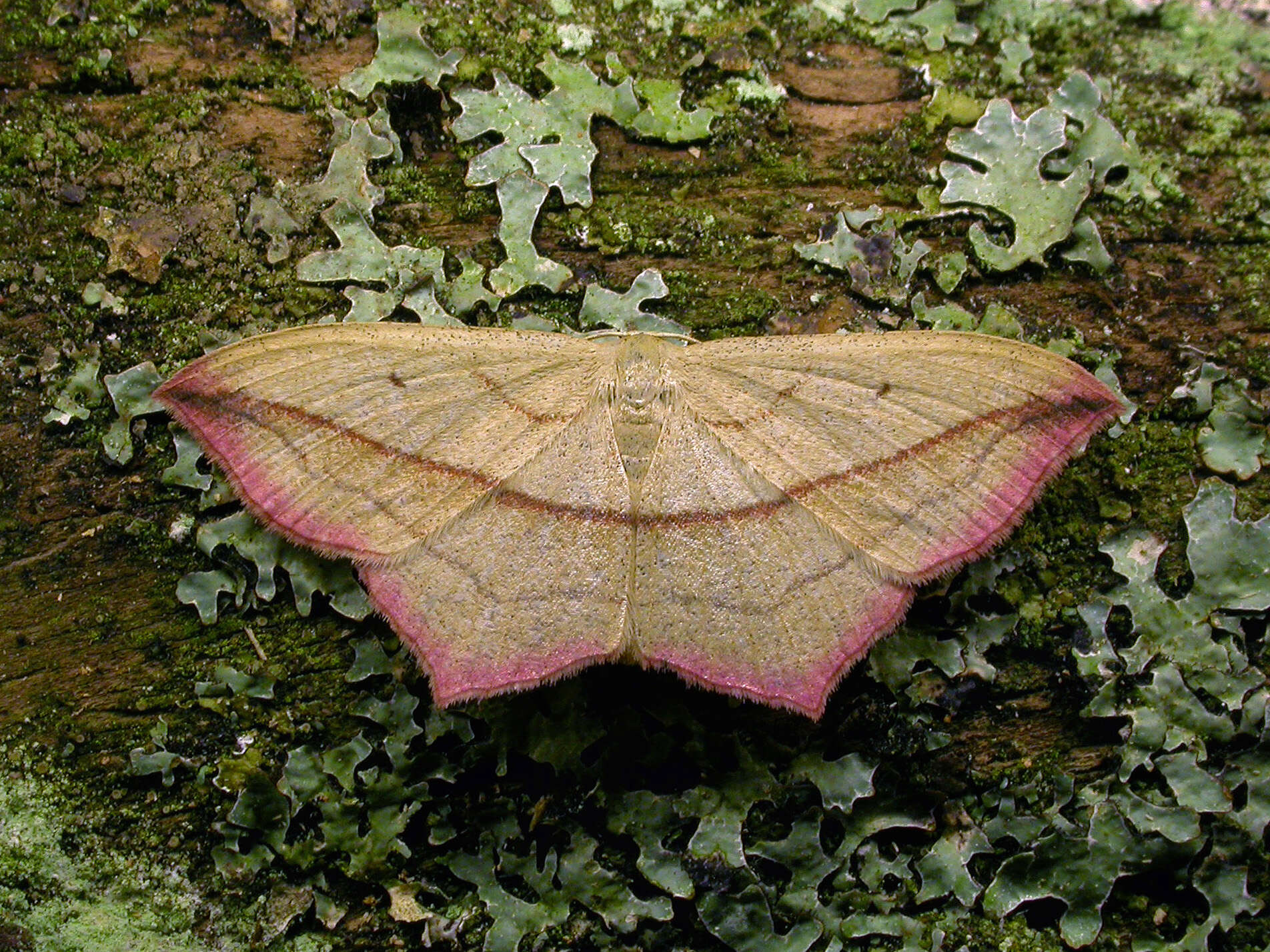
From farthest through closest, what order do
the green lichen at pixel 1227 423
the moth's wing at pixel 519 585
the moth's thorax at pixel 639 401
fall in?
1. the green lichen at pixel 1227 423
2. the moth's thorax at pixel 639 401
3. the moth's wing at pixel 519 585

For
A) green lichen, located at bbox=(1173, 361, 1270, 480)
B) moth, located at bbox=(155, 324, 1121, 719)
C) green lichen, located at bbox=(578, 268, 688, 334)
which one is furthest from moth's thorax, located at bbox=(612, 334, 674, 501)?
green lichen, located at bbox=(1173, 361, 1270, 480)

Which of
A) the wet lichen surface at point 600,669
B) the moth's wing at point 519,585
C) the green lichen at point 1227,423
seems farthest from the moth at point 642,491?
the green lichen at point 1227,423

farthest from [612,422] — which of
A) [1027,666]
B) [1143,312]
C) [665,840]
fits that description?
[1143,312]

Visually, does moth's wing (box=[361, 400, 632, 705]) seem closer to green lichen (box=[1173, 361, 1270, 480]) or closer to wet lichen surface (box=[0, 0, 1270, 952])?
wet lichen surface (box=[0, 0, 1270, 952])

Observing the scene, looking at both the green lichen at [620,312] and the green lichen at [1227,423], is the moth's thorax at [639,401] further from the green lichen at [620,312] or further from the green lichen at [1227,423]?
the green lichen at [1227,423]

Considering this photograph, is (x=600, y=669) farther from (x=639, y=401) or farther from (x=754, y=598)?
(x=639, y=401)
